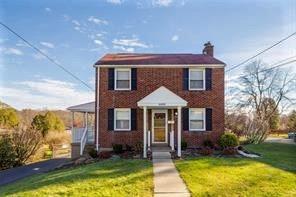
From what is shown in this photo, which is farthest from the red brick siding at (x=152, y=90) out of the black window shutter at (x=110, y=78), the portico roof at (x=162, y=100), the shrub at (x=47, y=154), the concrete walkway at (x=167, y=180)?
the shrub at (x=47, y=154)

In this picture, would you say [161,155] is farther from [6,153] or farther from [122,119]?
[6,153]

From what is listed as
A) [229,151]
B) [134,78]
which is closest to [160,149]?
[229,151]

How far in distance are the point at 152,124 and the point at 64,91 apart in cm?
1313

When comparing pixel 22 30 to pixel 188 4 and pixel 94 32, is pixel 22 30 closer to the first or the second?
pixel 94 32

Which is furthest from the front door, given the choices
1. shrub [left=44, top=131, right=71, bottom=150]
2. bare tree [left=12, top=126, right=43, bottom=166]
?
shrub [left=44, top=131, right=71, bottom=150]

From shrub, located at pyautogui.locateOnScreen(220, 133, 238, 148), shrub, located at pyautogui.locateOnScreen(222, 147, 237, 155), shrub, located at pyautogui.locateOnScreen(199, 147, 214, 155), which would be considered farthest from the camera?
shrub, located at pyautogui.locateOnScreen(220, 133, 238, 148)

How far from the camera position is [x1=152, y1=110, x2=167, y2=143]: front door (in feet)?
69.9

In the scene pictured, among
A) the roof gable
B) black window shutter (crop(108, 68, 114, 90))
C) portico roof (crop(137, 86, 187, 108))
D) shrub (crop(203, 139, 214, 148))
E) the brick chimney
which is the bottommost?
shrub (crop(203, 139, 214, 148))

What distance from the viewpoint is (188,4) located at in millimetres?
16062

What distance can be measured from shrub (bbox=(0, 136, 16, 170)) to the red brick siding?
5.87m

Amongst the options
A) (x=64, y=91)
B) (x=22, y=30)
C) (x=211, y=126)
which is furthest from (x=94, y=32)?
(x=64, y=91)

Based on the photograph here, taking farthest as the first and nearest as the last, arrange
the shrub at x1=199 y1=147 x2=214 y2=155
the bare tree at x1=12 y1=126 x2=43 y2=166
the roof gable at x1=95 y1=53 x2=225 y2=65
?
the bare tree at x1=12 y1=126 x2=43 y2=166 → the roof gable at x1=95 y1=53 x2=225 y2=65 → the shrub at x1=199 y1=147 x2=214 y2=155

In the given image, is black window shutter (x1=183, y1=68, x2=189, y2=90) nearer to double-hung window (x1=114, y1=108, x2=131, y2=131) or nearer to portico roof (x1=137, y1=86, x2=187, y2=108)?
portico roof (x1=137, y1=86, x2=187, y2=108)

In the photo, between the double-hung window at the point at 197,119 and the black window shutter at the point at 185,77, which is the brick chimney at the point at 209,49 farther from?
the double-hung window at the point at 197,119
